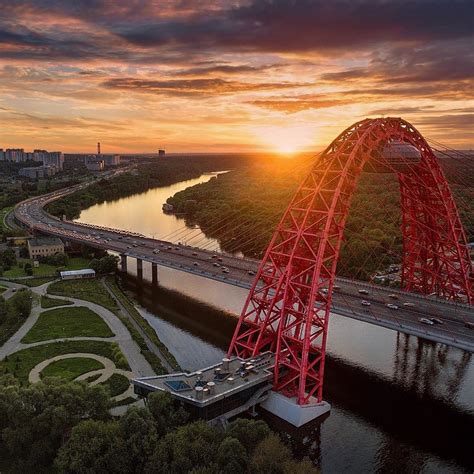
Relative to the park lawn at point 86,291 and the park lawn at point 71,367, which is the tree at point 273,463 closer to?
the park lawn at point 71,367

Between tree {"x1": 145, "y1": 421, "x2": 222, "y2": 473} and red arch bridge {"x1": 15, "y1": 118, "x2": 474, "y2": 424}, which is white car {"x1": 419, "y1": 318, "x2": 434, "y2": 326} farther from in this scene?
tree {"x1": 145, "y1": 421, "x2": 222, "y2": 473}

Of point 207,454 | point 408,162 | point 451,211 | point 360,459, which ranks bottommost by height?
→ point 360,459

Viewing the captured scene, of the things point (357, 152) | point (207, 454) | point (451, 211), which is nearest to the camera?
point (207, 454)

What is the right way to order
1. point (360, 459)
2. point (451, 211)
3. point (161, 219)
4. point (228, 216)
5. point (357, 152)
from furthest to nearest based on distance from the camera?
point (161, 219)
point (228, 216)
point (451, 211)
point (357, 152)
point (360, 459)

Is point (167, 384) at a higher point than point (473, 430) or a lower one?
higher

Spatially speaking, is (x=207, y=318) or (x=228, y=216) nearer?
(x=207, y=318)

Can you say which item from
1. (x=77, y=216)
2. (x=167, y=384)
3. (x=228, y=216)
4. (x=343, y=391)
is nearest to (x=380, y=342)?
(x=343, y=391)

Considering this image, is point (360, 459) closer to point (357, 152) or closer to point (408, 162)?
point (357, 152)
